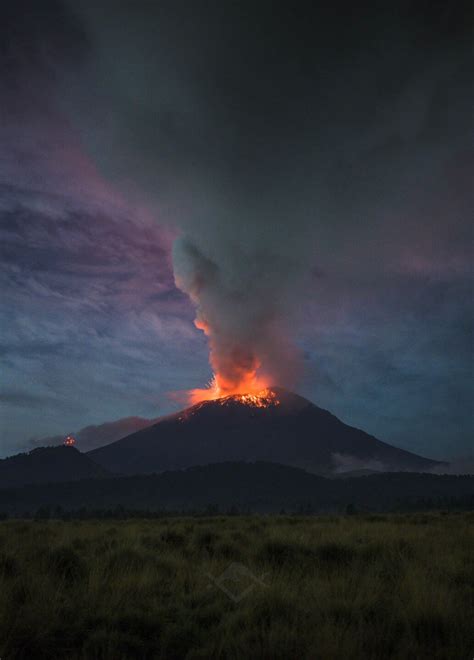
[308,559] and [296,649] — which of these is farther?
[308,559]

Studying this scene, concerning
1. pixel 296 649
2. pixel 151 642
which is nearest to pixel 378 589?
pixel 296 649

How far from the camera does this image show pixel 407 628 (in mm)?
4559

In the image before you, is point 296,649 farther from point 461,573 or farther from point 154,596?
point 461,573

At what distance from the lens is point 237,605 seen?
536cm

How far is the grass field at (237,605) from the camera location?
167 inches

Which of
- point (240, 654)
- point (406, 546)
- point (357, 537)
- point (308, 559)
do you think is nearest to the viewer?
point (240, 654)

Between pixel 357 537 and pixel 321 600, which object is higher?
pixel 357 537

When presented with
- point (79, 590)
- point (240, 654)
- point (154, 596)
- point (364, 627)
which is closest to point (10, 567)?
point (79, 590)

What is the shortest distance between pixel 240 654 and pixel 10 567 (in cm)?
481

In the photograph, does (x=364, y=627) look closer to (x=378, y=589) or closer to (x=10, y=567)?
(x=378, y=589)

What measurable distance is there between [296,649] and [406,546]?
6320mm

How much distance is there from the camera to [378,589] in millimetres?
5953

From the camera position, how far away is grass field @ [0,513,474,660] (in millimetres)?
4242

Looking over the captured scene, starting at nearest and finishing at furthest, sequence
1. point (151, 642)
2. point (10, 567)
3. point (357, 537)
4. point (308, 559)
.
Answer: point (151, 642)
point (10, 567)
point (308, 559)
point (357, 537)
